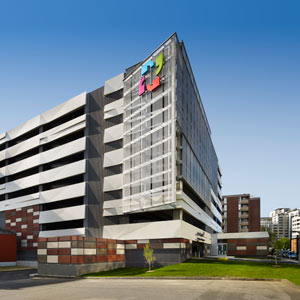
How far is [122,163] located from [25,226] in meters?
28.8

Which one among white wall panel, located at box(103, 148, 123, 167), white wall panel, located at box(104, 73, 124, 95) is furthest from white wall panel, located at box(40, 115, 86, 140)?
white wall panel, located at box(103, 148, 123, 167)

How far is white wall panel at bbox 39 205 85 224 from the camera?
201ft

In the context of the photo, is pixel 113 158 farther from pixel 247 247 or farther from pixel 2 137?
pixel 247 247

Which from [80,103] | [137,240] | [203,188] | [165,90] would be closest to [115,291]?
[137,240]

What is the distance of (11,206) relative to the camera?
260 feet

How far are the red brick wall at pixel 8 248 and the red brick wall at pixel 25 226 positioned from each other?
6.09 ft

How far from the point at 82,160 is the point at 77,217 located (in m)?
9.43

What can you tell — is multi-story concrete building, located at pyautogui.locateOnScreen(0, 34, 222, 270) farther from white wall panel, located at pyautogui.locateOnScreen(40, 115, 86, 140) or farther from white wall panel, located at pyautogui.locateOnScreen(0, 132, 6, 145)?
white wall panel, located at pyautogui.locateOnScreen(0, 132, 6, 145)

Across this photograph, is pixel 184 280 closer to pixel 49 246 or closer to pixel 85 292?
pixel 85 292

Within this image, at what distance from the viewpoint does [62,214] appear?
64.6 m

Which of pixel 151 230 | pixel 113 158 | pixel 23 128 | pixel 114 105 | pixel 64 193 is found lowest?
pixel 151 230

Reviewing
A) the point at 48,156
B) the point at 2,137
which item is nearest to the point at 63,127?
the point at 48,156

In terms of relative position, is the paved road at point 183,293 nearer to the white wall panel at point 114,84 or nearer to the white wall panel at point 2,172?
the white wall panel at point 114,84

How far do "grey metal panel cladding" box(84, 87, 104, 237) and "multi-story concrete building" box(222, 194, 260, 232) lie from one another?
89656 mm
